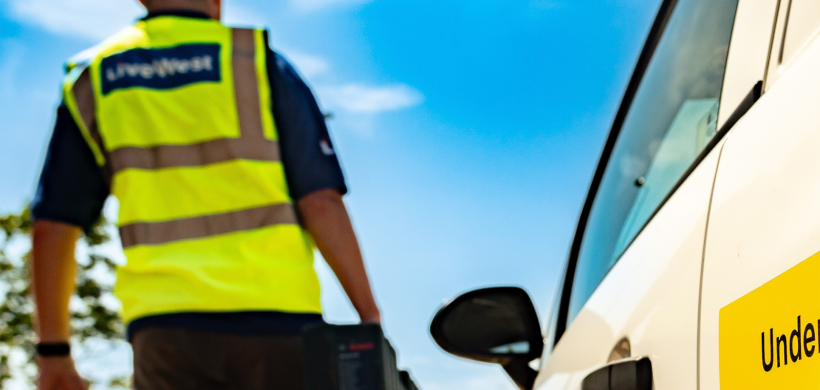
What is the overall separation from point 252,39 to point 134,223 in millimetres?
561

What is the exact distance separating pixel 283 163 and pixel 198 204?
0.76 ft

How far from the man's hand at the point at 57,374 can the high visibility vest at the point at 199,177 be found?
0.24 meters

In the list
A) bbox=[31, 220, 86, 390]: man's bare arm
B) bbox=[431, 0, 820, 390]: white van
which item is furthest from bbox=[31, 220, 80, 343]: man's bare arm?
bbox=[431, 0, 820, 390]: white van

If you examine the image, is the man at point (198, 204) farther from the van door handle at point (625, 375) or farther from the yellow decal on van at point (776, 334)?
the yellow decal on van at point (776, 334)

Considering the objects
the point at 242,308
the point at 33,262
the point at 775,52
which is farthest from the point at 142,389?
the point at 775,52

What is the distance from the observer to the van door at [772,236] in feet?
2.80

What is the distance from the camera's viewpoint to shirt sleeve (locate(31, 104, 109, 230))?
2264mm

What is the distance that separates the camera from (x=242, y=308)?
6.62ft

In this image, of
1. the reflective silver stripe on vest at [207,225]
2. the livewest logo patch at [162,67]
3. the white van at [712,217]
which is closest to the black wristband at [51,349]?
the reflective silver stripe on vest at [207,225]

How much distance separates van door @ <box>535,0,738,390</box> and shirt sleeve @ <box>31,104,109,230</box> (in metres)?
A: 1.33

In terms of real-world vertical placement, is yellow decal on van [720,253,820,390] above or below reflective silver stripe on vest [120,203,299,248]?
below

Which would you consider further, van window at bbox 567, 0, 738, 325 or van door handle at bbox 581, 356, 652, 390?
van window at bbox 567, 0, 738, 325

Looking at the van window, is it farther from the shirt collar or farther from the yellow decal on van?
the shirt collar

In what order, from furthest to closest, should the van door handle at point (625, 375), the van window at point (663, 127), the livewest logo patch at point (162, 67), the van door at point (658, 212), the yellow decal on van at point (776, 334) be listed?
the livewest logo patch at point (162, 67) < the van window at point (663, 127) < the van door handle at point (625, 375) < the van door at point (658, 212) < the yellow decal on van at point (776, 334)
